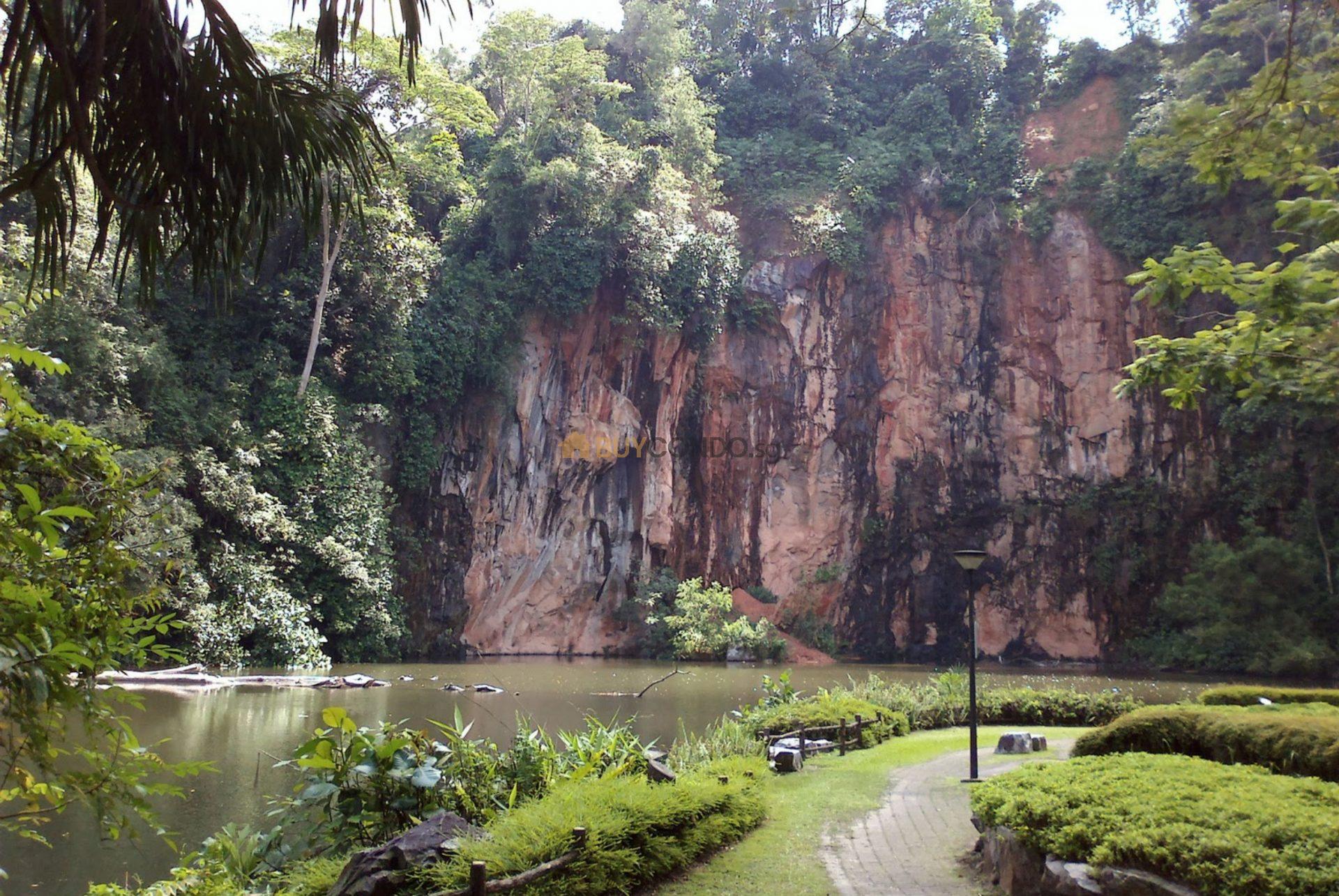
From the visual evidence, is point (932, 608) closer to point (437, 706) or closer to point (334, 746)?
point (437, 706)

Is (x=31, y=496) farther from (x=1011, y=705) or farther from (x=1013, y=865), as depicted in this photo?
(x=1011, y=705)

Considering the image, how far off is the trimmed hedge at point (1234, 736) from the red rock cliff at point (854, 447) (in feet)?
67.0

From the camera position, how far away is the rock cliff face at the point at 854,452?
88.6 feet

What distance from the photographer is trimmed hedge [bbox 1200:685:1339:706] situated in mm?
10523

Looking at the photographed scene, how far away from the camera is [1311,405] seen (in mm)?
21219

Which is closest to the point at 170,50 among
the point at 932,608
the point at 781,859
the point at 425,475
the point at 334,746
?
the point at 334,746

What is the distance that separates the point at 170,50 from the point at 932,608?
91.6ft

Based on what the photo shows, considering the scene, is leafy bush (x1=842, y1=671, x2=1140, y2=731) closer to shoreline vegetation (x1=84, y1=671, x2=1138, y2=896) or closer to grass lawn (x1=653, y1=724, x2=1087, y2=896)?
grass lawn (x1=653, y1=724, x2=1087, y2=896)

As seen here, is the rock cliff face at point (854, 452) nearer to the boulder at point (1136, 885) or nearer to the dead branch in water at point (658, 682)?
the dead branch in water at point (658, 682)

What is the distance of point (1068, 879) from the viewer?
483cm

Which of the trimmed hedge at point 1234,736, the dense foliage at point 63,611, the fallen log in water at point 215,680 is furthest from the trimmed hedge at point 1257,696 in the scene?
the fallen log in water at point 215,680

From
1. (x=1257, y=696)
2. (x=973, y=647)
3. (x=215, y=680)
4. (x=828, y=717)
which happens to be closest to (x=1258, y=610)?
(x=1257, y=696)

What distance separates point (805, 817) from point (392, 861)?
143 inches

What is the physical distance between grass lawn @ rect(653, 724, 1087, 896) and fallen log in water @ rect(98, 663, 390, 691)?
372 inches
